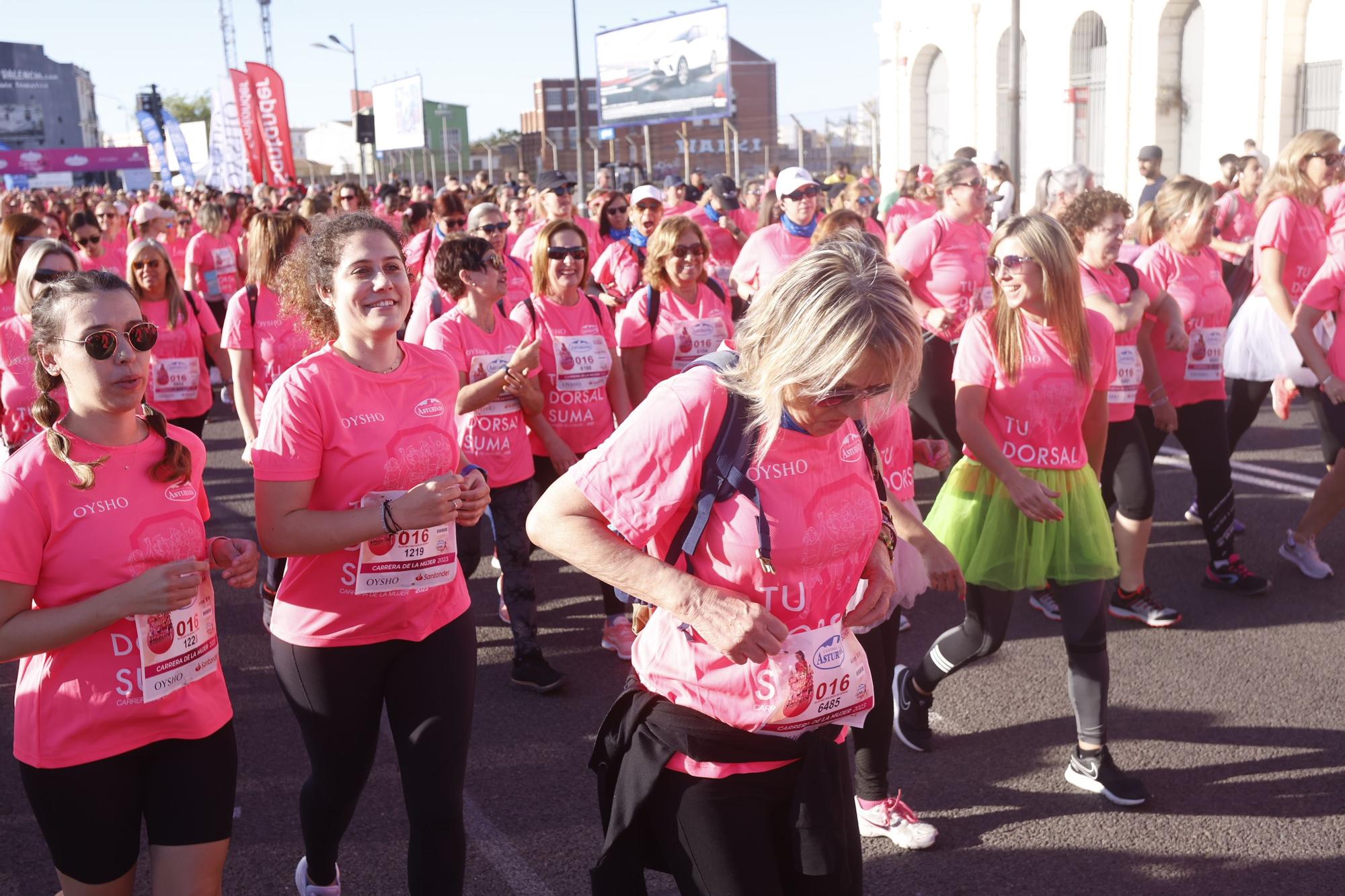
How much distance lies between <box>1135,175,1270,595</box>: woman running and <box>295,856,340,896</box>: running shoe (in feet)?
14.4

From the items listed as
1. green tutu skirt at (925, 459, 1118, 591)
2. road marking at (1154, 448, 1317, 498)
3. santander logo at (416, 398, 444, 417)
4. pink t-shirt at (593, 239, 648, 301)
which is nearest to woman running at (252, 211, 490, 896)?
santander logo at (416, 398, 444, 417)

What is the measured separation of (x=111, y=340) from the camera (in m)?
2.67

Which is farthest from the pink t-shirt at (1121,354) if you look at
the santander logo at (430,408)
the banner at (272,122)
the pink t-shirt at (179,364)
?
the banner at (272,122)

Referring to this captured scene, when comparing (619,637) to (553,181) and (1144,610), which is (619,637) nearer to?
(1144,610)

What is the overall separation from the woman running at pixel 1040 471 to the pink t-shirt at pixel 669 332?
82.6 inches

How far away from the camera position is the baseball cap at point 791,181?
24.8 ft

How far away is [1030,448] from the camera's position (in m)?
4.16

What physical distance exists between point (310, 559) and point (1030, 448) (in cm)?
245

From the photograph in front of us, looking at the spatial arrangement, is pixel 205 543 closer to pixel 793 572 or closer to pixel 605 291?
pixel 793 572

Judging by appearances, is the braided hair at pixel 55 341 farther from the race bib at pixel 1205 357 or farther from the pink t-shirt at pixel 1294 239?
the pink t-shirt at pixel 1294 239

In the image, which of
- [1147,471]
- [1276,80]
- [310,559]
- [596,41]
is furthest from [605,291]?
[596,41]

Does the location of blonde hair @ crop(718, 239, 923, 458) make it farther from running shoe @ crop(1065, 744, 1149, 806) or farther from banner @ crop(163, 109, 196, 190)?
banner @ crop(163, 109, 196, 190)

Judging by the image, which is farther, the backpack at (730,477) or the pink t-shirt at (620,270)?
the pink t-shirt at (620,270)

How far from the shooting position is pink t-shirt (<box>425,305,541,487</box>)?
16.8 ft
